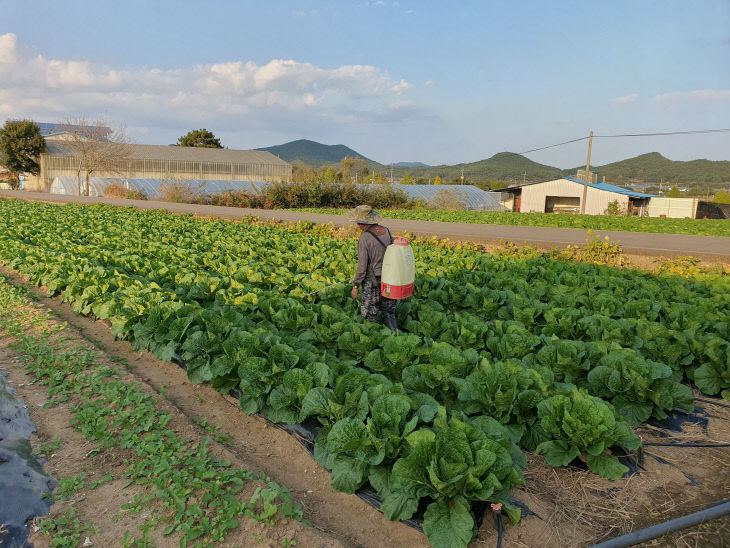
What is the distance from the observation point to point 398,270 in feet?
16.2

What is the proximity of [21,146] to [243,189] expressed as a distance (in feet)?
106

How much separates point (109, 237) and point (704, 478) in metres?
12.7

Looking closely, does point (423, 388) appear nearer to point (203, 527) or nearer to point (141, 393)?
point (203, 527)

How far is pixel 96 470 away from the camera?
323cm

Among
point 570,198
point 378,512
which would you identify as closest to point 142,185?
point 570,198

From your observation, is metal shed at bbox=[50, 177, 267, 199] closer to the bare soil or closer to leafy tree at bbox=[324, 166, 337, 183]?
leafy tree at bbox=[324, 166, 337, 183]

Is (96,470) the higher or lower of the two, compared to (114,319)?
lower

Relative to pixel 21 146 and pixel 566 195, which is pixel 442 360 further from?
pixel 21 146

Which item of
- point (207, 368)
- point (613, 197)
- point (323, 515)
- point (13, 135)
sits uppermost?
point (13, 135)

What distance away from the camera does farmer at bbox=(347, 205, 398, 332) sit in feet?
17.6

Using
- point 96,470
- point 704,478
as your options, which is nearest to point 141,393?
point 96,470

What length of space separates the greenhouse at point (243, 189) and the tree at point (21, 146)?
11110 mm

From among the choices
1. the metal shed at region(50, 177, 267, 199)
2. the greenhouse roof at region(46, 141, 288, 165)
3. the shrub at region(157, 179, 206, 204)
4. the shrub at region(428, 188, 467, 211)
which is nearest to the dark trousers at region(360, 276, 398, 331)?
the shrub at region(157, 179, 206, 204)

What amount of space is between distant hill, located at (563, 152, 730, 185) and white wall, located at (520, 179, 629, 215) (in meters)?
76.7
